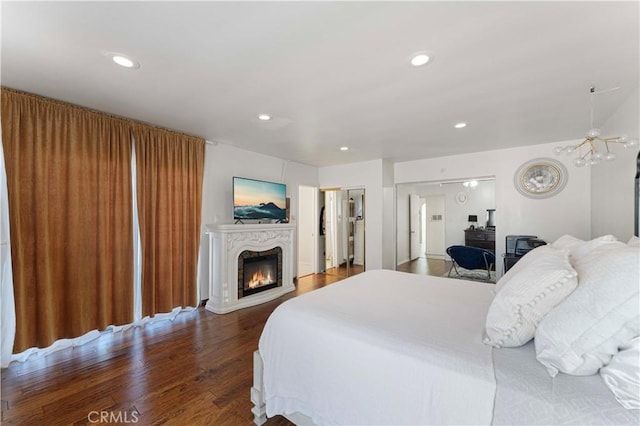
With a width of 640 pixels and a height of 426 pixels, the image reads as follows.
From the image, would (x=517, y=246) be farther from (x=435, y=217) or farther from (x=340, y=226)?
(x=435, y=217)

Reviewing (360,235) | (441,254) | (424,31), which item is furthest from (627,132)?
(441,254)

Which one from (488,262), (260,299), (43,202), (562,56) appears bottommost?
(260,299)

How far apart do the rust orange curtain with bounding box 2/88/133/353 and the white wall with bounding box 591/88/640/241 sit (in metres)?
4.99

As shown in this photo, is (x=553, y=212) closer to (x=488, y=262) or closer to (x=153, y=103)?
(x=488, y=262)

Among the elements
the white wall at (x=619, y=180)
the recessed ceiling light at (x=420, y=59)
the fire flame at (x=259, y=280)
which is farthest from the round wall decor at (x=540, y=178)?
the fire flame at (x=259, y=280)

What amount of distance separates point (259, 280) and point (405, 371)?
3.34 metres

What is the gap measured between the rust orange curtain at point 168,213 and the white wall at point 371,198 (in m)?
2.95

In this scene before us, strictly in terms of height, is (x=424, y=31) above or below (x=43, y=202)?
above

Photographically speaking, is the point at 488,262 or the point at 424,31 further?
the point at 488,262

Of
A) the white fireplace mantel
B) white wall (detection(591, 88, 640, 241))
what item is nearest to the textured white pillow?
white wall (detection(591, 88, 640, 241))

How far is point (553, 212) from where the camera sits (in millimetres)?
3945

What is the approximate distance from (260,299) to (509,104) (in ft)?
13.1

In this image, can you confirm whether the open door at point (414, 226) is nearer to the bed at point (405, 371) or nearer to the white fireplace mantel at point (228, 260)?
the white fireplace mantel at point (228, 260)

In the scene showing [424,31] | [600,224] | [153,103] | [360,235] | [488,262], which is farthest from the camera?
[360,235]
